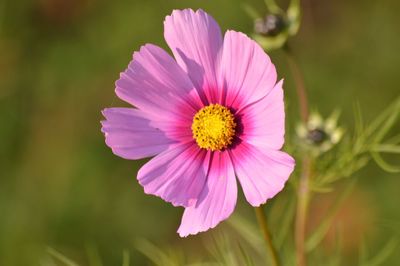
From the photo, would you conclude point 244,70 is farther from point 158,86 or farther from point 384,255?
point 384,255

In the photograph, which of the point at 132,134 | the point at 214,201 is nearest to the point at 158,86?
the point at 132,134

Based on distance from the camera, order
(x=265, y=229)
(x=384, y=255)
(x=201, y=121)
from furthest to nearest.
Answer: (x=384, y=255) → (x=201, y=121) → (x=265, y=229)

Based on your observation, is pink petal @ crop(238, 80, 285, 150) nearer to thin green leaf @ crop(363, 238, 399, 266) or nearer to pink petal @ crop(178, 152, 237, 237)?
pink petal @ crop(178, 152, 237, 237)

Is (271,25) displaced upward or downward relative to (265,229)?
upward

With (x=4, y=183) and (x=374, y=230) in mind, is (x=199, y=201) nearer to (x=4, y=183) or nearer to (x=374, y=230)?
(x=374, y=230)

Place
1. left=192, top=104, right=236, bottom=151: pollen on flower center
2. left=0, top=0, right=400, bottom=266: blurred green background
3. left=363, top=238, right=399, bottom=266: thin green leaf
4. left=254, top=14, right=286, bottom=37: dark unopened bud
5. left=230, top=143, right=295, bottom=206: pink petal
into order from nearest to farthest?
left=230, top=143, right=295, bottom=206: pink petal → left=192, top=104, right=236, bottom=151: pollen on flower center → left=254, top=14, right=286, bottom=37: dark unopened bud → left=363, top=238, right=399, bottom=266: thin green leaf → left=0, top=0, right=400, bottom=266: blurred green background

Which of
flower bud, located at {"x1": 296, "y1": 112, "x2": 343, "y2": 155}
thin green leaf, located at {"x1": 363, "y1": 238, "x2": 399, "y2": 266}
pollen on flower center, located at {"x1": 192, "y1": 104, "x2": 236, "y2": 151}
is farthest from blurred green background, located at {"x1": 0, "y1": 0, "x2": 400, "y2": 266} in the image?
pollen on flower center, located at {"x1": 192, "y1": 104, "x2": 236, "y2": 151}
